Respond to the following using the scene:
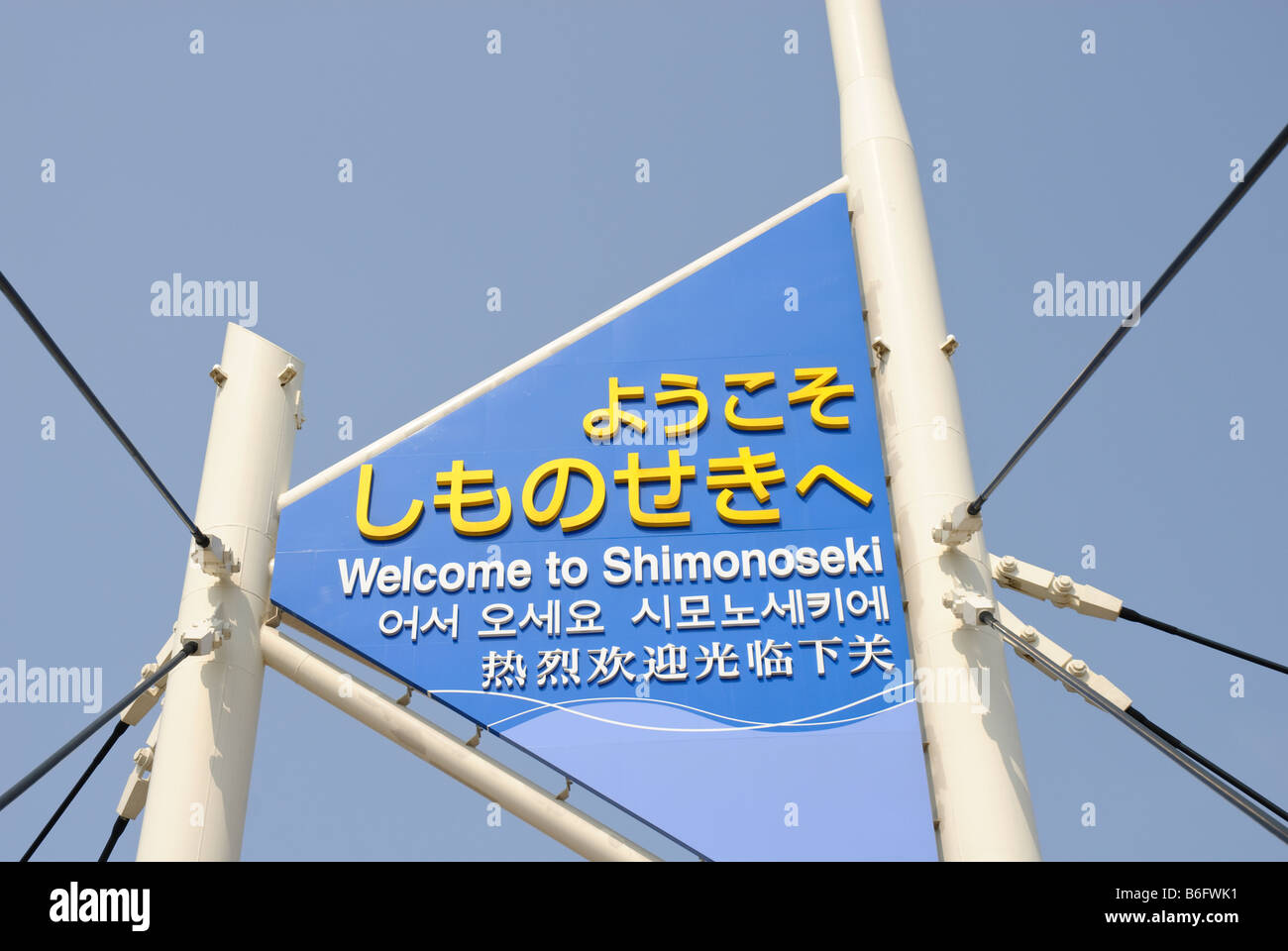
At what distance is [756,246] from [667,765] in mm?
5020

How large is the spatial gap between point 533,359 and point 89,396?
170 inches

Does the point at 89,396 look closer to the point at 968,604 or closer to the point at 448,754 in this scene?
the point at 448,754

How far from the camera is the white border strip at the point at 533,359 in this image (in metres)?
11.7

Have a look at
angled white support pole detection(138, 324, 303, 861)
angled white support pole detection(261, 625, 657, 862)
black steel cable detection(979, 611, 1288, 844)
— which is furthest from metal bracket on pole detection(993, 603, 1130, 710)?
angled white support pole detection(138, 324, 303, 861)

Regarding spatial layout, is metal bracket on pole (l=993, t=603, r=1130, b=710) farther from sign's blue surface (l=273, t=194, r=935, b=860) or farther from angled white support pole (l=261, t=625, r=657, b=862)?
angled white support pole (l=261, t=625, r=657, b=862)

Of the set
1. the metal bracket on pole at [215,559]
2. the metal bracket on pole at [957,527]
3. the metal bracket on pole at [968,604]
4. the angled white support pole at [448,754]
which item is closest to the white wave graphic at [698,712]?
the angled white support pole at [448,754]

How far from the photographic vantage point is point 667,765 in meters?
10.1

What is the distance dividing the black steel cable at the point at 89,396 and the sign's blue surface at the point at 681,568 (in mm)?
1038

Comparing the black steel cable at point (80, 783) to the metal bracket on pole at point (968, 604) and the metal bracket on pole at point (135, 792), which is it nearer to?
the metal bracket on pole at point (135, 792)

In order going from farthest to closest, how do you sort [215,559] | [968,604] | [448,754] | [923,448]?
[923,448] → [215,559] → [448,754] → [968,604]

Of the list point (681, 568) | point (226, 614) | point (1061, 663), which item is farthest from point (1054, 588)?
point (226, 614)

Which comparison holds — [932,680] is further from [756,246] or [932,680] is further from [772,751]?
[756,246]

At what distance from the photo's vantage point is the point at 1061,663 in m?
10.4
